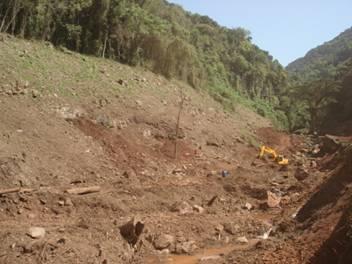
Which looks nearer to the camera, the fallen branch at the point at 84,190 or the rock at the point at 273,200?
the fallen branch at the point at 84,190

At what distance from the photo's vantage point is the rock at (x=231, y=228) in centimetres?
1412

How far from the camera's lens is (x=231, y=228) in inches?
560

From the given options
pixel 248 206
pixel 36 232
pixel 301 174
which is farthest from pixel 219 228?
pixel 301 174

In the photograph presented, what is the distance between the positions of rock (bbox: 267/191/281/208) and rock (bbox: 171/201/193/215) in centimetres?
308

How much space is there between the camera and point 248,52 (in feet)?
191

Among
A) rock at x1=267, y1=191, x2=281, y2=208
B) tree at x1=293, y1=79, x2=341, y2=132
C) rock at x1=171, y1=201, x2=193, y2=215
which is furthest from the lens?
tree at x1=293, y1=79, x2=341, y2=132

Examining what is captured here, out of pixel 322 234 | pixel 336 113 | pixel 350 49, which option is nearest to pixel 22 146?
pixel 322 234

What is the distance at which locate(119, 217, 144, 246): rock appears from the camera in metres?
12.2

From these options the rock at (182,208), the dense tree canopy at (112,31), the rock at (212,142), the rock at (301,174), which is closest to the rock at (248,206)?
the rock at (182,208)

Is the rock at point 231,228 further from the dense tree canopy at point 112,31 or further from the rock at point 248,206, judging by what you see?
the dense tree canopy at point 112,31

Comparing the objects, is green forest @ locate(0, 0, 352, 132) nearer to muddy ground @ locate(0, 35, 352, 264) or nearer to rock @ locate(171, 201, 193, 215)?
muddy ground @ locate(0, 35, 352, 264)

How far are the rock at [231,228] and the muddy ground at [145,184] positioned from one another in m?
0.05

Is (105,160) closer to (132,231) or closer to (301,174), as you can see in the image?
(132,231)

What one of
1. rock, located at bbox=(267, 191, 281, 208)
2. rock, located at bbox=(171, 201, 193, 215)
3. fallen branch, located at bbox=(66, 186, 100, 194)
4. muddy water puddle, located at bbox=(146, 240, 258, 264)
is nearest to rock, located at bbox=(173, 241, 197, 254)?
muddy water puddle, located at bbox=(146, 240, 258, 264)
